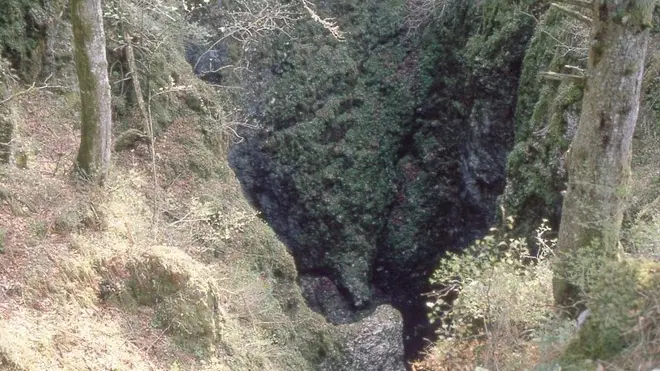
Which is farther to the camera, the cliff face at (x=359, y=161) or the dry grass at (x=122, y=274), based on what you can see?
the cliff face at (x=359, y=161)

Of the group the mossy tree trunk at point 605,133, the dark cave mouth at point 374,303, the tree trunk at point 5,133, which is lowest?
the dark cave mouth at point 374,303

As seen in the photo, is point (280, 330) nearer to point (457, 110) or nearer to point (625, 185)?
point (625, 185)

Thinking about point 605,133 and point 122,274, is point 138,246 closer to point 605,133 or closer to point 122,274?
point 122,274

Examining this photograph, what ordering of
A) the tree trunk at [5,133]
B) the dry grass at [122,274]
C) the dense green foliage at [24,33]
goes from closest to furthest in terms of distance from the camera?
the dry grass at [122,274], the tree trunk at [5,133], the dense green foliage at [24,33]

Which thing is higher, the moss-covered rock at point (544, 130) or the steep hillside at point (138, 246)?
the moss-covered rock at point (544, 130)

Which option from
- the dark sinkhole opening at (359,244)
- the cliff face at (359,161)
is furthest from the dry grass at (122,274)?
the cliff face at (359,161)

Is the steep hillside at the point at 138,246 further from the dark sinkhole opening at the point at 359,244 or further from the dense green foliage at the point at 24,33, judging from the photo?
the dark sinkhole opening at the point at 359,244

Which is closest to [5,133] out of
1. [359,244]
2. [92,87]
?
[92,87]

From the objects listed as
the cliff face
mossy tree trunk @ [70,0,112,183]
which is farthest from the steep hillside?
the cliff face
